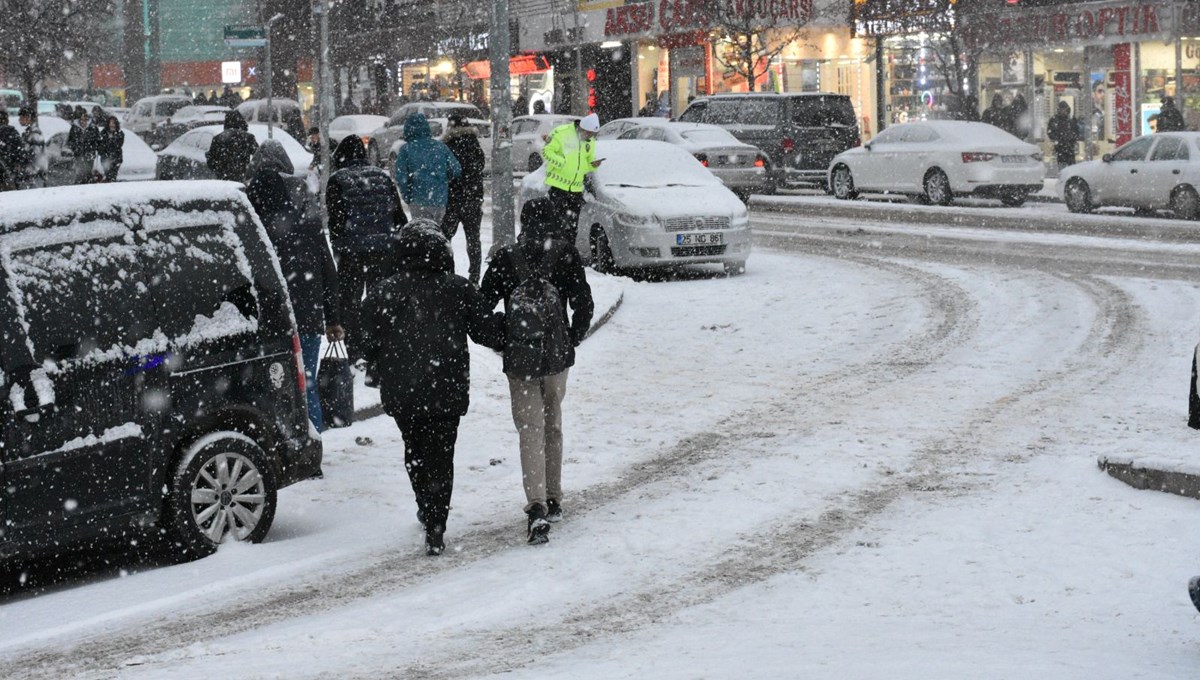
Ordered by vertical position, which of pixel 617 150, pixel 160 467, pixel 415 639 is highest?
pixel 617 150

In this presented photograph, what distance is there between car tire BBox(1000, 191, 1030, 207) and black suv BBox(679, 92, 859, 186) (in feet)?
15.4

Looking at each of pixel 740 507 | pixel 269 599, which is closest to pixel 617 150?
pixel 740 507

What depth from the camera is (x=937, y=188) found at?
1142 inches

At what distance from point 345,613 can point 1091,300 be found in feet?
35.7

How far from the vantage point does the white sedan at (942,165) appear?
91.9ft

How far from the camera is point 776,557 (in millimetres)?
7527

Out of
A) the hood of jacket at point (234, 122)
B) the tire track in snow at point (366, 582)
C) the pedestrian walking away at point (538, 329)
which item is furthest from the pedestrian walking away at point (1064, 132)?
the pedestrian walking away at point (538, 329)

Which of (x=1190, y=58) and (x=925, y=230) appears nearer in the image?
(x=925, y=230)

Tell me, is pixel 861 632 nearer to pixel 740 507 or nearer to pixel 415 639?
pixel 415 639

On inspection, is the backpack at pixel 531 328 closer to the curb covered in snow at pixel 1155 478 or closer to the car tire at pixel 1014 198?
the curb covered in snow at pixel 1155 478

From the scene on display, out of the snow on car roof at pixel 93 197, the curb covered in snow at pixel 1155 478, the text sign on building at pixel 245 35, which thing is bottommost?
the curb covered in snow at pixel 1155 478

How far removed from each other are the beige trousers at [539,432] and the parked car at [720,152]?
19621mm

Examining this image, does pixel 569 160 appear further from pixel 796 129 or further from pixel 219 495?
pixel 796 129

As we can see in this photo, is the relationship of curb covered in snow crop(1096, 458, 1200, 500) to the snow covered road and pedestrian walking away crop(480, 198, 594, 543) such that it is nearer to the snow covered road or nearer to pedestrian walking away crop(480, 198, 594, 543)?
the snow covered road
